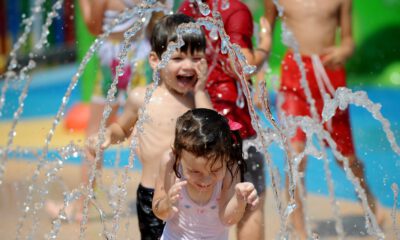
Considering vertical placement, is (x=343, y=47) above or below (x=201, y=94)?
above

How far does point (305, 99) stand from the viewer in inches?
169

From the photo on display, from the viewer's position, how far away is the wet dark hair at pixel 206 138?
237 centimetres

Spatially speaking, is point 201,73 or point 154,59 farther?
point 154,59

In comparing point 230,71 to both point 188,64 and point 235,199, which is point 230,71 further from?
point 235,199

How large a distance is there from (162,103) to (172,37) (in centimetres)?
25

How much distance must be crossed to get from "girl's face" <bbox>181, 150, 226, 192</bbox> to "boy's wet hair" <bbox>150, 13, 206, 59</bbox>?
24.4 inches

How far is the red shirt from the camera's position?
3.31 m

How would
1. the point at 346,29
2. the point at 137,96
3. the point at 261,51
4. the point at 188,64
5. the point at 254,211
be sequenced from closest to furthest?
the point at 188,64, the point at 137,96, the point at 254,211, the point at 261,51, the point at 346,29

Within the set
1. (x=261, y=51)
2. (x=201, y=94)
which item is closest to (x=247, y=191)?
(x=201, y=94)

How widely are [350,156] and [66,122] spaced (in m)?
5.18

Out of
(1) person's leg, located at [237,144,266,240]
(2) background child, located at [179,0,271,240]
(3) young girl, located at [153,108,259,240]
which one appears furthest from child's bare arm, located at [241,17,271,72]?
(3) young girl, located at [153,108,259,240]

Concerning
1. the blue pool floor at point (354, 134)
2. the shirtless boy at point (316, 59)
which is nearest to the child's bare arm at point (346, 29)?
the shirtless boy at point (316, 59)

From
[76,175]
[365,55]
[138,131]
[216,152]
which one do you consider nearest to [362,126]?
[365,55]

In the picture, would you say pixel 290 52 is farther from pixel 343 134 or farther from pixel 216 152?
pixel 216 152
